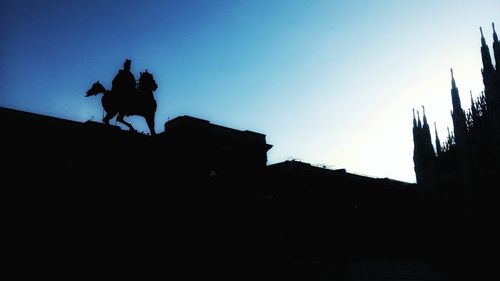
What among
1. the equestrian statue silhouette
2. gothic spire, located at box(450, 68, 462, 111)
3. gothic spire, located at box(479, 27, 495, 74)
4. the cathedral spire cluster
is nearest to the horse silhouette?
the equestrian statue silhouette

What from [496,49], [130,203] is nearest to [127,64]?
[130,203]

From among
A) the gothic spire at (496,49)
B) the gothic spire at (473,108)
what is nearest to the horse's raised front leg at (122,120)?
the gothic spire at (496,49)

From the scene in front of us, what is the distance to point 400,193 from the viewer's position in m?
55.8

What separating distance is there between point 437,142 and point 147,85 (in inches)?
1918

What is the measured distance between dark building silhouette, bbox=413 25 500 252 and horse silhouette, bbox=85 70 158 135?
125 ft

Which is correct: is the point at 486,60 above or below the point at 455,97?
above

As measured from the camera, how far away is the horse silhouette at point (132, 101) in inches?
474

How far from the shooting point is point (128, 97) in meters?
12.3

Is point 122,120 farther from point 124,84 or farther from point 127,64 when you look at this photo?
point 127,64

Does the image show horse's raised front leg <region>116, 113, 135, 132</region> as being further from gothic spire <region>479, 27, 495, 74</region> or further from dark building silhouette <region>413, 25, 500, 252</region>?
gothic spire <region>479, 27, 495, 74</region>

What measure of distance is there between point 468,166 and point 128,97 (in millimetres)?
45144

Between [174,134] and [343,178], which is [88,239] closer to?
[174,134]

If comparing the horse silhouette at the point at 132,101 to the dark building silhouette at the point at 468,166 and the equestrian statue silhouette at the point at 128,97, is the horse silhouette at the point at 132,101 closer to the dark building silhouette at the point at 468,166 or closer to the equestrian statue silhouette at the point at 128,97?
the equestrian statue silhouette at the point at 128,97

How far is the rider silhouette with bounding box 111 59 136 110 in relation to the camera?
1212cm
